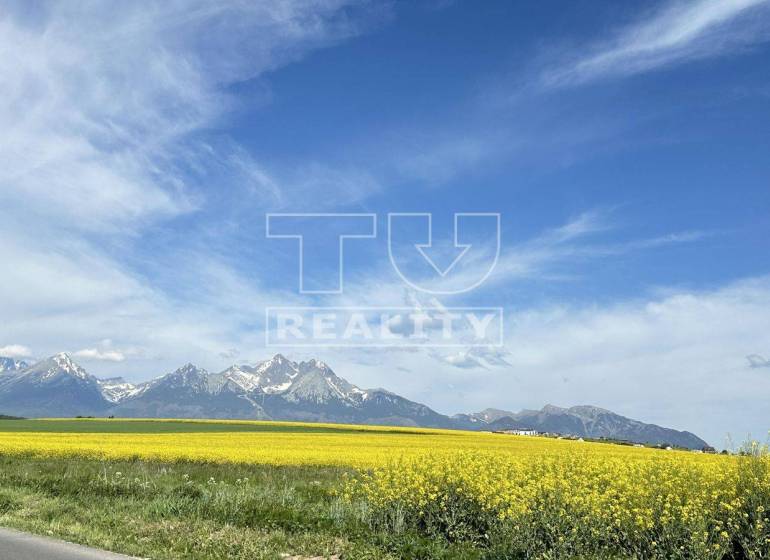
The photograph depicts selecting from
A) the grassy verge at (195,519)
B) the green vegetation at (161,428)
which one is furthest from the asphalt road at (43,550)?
the green vegetation at (161,428)

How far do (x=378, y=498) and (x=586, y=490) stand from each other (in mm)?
4169

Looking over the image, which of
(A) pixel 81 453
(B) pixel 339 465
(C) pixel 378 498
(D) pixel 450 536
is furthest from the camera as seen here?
(A) pixel 81 453

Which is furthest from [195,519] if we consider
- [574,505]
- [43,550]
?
[574,505]

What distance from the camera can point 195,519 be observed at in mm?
13047

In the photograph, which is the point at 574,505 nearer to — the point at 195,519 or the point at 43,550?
the point at 195,519

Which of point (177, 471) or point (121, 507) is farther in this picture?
point (177, 471)

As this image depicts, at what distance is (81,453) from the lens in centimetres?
3080

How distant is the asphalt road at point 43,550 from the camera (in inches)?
394

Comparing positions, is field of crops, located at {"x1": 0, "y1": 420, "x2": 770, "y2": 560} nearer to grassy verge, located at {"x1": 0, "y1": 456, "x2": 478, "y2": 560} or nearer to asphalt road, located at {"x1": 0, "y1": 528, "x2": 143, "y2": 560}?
grassy verge, located at {"x1": 0, "y1": 456, "x2": 478, "y2": 560}

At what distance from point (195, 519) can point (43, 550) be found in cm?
315

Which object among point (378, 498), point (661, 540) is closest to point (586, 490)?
point (661, 540)

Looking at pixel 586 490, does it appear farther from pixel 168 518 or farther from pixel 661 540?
pixel 168 518

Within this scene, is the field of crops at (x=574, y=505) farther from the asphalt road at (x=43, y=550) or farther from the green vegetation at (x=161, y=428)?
the green vegetation at (x=161, y=428)

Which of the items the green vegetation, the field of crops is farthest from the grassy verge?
the green vegetation
